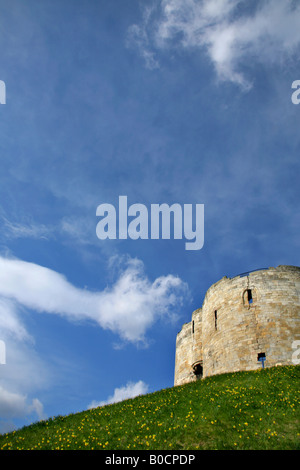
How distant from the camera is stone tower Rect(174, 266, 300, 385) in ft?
68.9

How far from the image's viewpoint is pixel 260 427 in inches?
439

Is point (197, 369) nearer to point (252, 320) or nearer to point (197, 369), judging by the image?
point (197, 369)

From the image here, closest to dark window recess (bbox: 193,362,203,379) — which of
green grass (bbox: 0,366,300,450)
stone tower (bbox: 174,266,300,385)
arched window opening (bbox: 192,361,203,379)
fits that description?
arched window opening (bbox: 192,361,203,379)

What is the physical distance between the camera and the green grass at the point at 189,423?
10.5 meters

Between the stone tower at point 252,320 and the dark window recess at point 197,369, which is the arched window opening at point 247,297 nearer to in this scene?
the stone tower at point 252,320

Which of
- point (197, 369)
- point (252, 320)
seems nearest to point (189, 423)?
point (252, 320)

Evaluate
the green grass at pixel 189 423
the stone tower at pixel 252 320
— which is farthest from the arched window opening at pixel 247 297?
the green grass at pixel 189 423

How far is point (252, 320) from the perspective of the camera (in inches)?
883

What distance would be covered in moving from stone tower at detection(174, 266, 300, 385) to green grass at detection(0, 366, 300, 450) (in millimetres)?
4425

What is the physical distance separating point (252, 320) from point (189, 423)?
39.6ft
